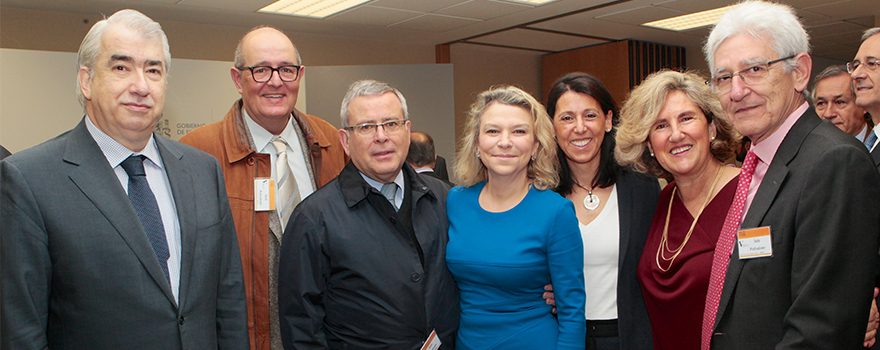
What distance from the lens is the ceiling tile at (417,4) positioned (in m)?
6.35

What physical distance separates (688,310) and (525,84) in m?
9.35

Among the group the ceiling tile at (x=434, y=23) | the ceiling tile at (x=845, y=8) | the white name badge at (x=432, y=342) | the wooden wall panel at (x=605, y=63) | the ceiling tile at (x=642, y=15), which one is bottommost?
the white name badge at (x=432, y=342)

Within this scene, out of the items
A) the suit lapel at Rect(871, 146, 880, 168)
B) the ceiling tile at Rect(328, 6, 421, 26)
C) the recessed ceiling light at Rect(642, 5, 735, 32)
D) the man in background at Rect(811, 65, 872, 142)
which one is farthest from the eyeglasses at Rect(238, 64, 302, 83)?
the recessed ceiling light at Rect(642, 5, 735, 32)

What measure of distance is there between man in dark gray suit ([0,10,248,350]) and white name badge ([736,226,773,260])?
158cm

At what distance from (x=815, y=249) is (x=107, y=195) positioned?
1.89 m

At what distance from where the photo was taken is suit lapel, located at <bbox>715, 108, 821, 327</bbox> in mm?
1554

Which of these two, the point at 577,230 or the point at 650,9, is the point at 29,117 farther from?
the point at 650,9

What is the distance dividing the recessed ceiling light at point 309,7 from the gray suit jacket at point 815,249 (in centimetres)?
556

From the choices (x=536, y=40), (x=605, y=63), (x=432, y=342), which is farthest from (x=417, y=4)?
(x=432, y=342)

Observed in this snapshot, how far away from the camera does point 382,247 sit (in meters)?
1.96

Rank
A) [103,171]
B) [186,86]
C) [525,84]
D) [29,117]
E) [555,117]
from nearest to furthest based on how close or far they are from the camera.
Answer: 1. [103,171]
2. [555,117]
3. [29,117]
4. [186,86]
5. [525,84]

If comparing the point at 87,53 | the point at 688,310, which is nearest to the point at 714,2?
the point at 688,310

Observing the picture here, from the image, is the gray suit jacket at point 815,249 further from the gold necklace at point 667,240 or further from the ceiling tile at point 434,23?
the ceiling tile at point 434,23

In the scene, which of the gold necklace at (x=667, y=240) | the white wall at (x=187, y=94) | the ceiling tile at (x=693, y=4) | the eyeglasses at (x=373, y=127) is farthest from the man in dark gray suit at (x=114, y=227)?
the ceiling tile at (x=693, y=4)
